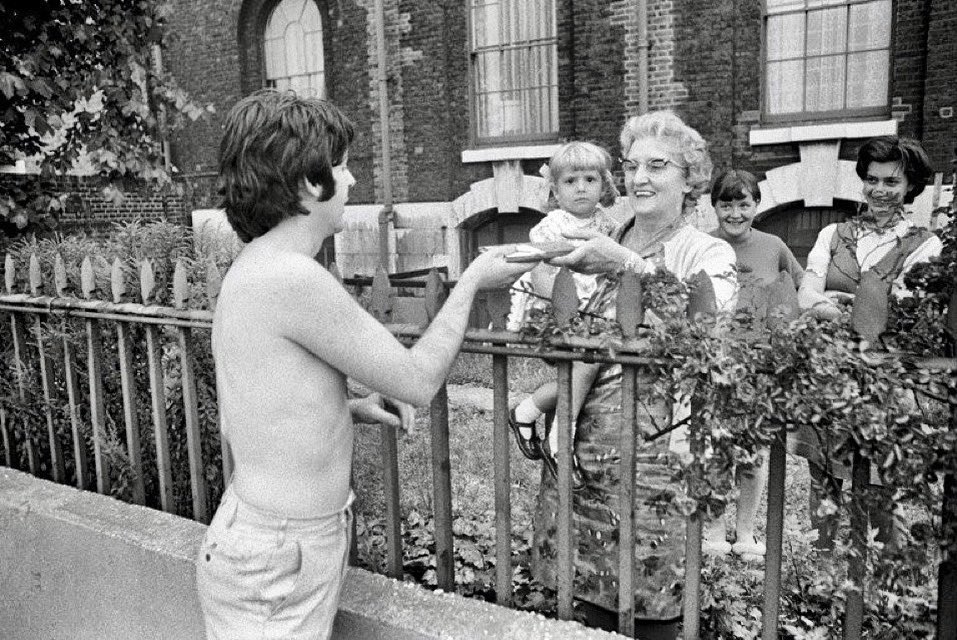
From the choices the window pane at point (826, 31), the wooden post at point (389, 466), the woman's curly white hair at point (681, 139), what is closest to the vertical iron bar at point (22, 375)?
the wooden post at point (389, 466)

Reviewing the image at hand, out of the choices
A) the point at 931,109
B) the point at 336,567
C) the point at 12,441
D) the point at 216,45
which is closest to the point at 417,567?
the point at 336,567

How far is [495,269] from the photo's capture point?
178 cm

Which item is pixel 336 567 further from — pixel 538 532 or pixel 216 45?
pixel 216 45

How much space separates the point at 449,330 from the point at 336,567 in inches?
25.3

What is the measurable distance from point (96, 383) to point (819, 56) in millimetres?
9164

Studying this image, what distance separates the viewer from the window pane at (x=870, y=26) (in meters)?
9.11

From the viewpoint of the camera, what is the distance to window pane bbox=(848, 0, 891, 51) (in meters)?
9.11

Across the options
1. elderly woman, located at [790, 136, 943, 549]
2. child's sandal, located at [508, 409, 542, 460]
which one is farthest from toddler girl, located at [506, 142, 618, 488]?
elderly woman, located at [790, 136, 943, 549]

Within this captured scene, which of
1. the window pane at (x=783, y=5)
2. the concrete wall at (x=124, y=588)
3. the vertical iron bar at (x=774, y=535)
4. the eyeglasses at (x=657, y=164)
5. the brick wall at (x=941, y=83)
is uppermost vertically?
the window pane at (x=783, y=5)

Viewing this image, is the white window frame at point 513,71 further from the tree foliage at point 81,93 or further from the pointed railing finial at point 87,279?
the pointed railing finial at point 87,279

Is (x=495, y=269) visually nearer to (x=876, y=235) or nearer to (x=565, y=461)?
(x=565, y=461)

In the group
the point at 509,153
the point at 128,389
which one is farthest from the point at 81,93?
the point at 509,153

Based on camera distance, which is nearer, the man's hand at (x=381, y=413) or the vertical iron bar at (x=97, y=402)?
the man's hand at (x=381, y=413)

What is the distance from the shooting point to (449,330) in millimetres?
1716
